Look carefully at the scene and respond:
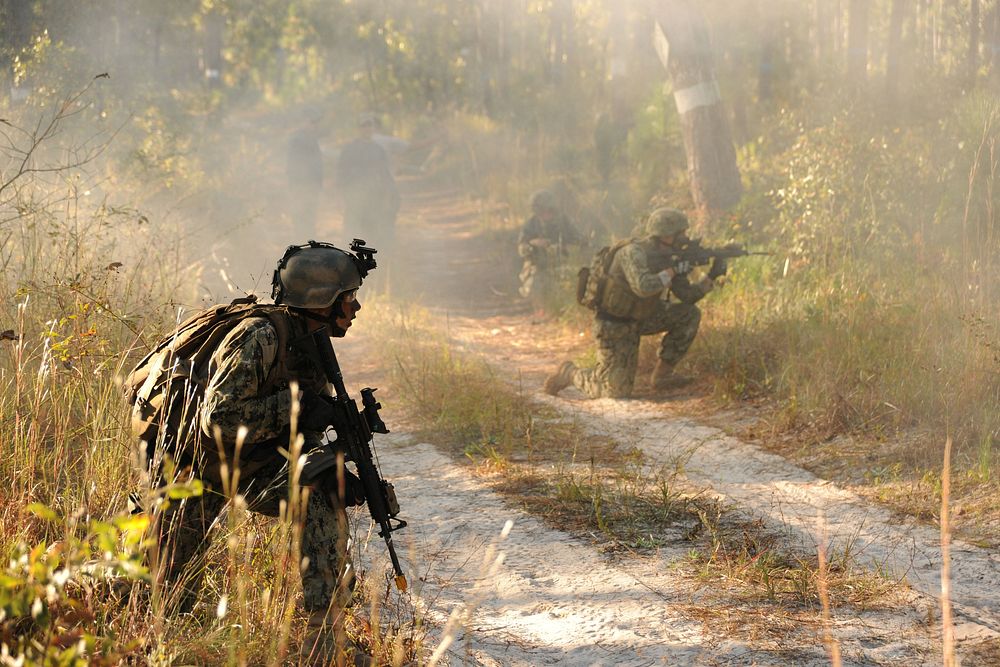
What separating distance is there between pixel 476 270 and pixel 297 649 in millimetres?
10886

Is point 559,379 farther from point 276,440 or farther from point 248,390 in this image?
point 248,390

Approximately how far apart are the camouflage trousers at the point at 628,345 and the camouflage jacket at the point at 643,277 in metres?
0.11

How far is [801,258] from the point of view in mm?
8781

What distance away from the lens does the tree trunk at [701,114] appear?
11086 mm

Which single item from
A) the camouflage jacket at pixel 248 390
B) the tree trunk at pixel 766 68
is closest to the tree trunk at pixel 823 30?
the tree trunk at pixel 766 68

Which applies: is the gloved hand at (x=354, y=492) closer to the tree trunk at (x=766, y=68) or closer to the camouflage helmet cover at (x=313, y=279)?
the camouflage helmet cover at (x=313, y=279)

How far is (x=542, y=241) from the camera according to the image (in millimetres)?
11320

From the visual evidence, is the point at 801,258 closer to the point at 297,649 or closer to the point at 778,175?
the point at 778,175

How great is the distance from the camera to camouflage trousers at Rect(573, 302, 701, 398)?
764 cm

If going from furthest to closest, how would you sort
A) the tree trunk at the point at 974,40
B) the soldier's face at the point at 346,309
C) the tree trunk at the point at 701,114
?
the tree trunk at the point at 974,40, the tree trunk at the point at 701,114, the soldier's face at the point at 346,309

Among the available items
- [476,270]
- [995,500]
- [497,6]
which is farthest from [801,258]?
[497,6]

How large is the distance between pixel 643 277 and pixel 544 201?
404cm

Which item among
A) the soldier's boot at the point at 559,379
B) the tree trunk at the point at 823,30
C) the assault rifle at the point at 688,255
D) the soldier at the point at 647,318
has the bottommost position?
the soldier's boot at the point at 559,379

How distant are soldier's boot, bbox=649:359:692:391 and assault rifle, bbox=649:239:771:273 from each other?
72 cm
